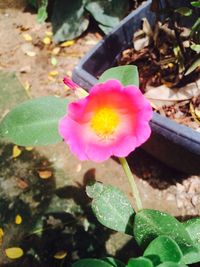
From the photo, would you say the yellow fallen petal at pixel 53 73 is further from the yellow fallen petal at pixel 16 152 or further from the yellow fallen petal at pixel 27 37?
the yellow fallen petal at pixel 16 152

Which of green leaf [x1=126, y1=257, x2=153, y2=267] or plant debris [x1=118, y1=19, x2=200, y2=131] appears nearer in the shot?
green leaf [x1=126, y1=257, x2=153, y2=267]

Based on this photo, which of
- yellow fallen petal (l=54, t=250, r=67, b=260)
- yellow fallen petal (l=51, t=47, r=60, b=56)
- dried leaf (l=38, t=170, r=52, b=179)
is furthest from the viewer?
yellow fallen petal (l=51, t=47, r=60, b=56)

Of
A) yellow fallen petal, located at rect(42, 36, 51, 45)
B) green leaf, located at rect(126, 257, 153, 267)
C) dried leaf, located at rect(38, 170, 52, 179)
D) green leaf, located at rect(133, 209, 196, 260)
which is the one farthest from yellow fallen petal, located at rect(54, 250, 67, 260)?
yellow fallen petal, located at rect(42, 36, 51, 45)

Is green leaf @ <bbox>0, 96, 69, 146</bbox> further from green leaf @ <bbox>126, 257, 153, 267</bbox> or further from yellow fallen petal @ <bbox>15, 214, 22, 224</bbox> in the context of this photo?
yellow fallen petal @ <bbox>15, 214, 22, 224</bbox>

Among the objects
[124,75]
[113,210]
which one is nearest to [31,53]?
[124,75]

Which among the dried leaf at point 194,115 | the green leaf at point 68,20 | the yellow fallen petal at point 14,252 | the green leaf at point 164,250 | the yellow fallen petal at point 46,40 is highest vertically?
the green leaf at point 164,250

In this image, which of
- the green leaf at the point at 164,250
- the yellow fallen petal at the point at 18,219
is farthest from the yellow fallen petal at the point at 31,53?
the green leaf at the point at 164,250
